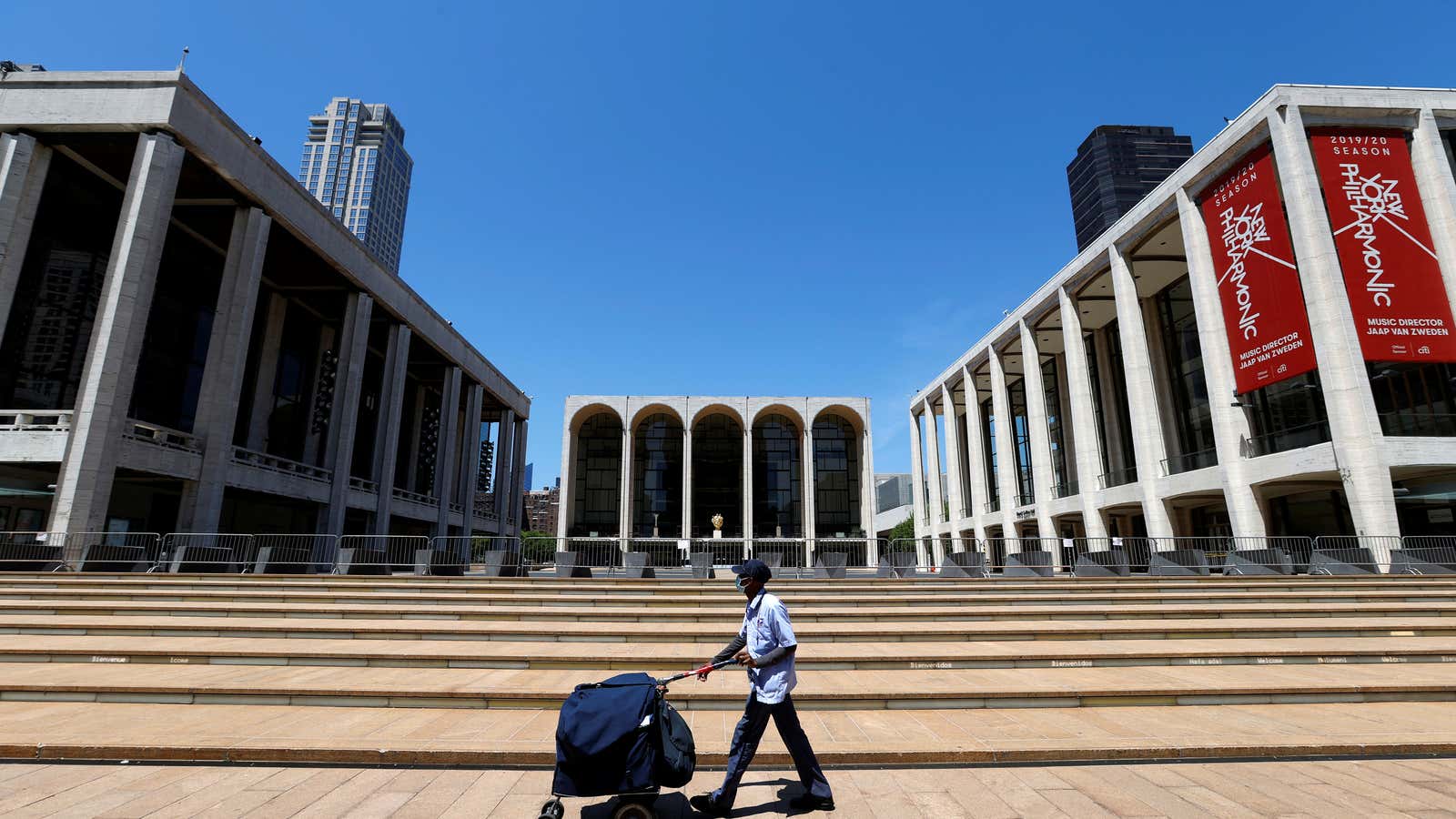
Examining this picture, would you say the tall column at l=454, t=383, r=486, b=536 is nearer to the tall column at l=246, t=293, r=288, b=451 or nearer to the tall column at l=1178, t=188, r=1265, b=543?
the tall column at l=246, t=293, r=288, b=451

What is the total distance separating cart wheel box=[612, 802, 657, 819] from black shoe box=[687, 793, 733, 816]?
0.35 m

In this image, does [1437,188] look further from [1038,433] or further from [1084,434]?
[1038,433]

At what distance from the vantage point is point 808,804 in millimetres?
4254

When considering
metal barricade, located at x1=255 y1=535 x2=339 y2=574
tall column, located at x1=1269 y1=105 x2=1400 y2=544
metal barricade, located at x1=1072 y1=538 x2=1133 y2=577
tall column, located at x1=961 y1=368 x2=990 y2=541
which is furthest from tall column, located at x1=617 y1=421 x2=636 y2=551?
tall column, located at x1=1269 y1=105 x2=1400 y2=544

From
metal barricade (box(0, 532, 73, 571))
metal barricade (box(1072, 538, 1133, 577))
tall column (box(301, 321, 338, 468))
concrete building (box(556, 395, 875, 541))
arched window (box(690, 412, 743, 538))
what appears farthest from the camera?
arched window (box(690, 412, 743, 538))

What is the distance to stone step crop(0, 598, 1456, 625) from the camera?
1102cm

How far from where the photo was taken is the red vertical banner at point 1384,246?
20.4m

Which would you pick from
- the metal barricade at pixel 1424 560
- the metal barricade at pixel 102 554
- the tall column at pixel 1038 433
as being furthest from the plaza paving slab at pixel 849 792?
the tall column at pixel 1038 433

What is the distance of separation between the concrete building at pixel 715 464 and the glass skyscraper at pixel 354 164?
144630 millimetres

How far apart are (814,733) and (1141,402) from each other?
31183mm

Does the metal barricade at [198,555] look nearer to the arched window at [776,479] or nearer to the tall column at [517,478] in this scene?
the tall column at [517,478]

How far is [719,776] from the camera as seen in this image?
16.4 feet

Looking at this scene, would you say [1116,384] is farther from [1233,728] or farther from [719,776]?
[719,776]

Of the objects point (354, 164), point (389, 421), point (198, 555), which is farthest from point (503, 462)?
point (354, 164)
